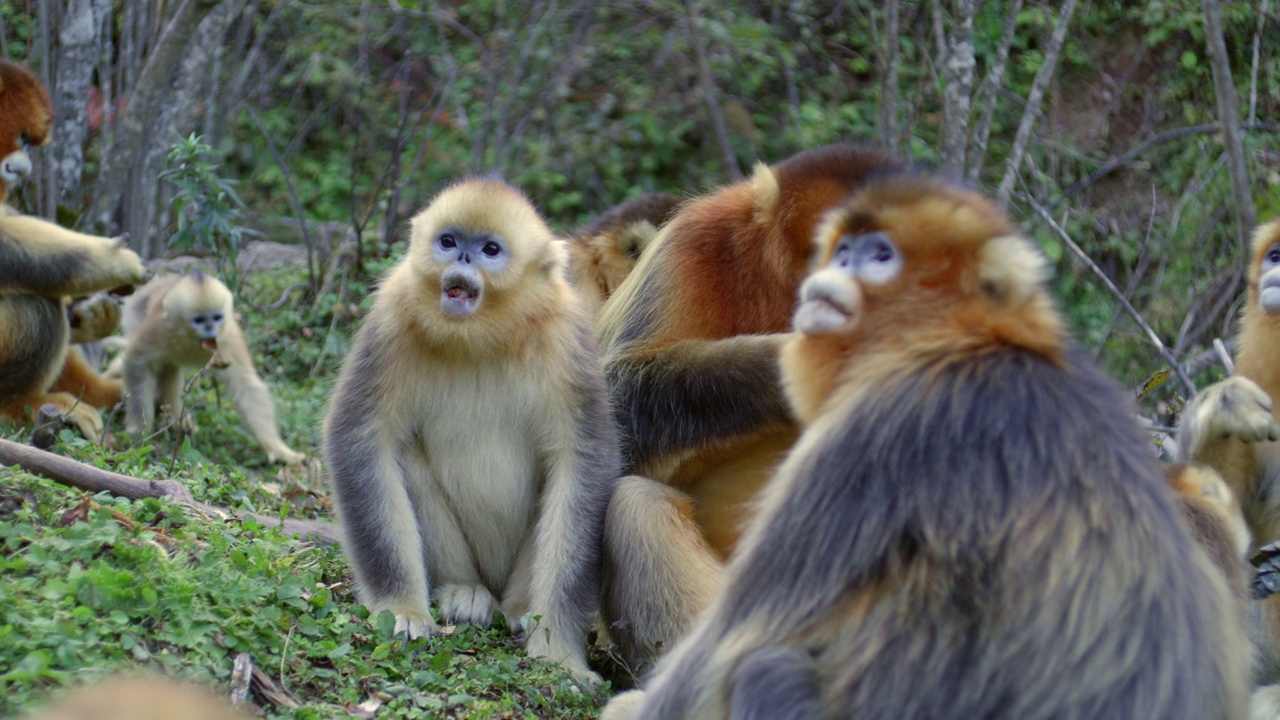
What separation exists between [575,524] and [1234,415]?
183 cm

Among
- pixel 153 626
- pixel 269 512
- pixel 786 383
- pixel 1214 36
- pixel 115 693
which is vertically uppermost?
pixel 1214 36

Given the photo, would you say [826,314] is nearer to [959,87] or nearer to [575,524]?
[575,524]

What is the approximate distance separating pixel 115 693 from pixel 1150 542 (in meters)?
1.69

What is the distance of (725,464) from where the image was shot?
3.94 metres

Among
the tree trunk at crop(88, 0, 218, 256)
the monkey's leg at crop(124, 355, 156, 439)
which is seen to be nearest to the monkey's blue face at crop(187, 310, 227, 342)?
the monkey's leg at crop(124, 355, 156, 439)

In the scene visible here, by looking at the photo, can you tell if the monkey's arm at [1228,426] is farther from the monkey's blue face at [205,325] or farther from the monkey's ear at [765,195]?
the monkey's blue face at [205,325]

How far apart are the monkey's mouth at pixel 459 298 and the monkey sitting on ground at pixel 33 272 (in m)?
2.69

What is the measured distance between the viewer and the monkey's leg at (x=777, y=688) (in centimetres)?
229

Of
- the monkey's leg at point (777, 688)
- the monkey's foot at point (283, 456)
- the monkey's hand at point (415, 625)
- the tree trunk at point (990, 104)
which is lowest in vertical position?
the monkey's foot at point (283, 456)

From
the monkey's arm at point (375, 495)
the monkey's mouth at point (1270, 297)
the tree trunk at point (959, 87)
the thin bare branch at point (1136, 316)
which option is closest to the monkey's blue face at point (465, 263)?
the monkey's arm at point (375, 495)

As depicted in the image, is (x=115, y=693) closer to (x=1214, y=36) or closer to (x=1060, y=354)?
(x=1060, y=354)

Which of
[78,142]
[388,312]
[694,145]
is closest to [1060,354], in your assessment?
[388,312]

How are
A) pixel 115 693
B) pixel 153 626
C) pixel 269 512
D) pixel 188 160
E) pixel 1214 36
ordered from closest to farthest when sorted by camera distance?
pixel 115 693 → pixel 153 626 → pixel 269 512 → pixel 1214 36 → pixel 188 160

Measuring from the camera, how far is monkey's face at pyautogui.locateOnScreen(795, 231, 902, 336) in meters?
2.51
